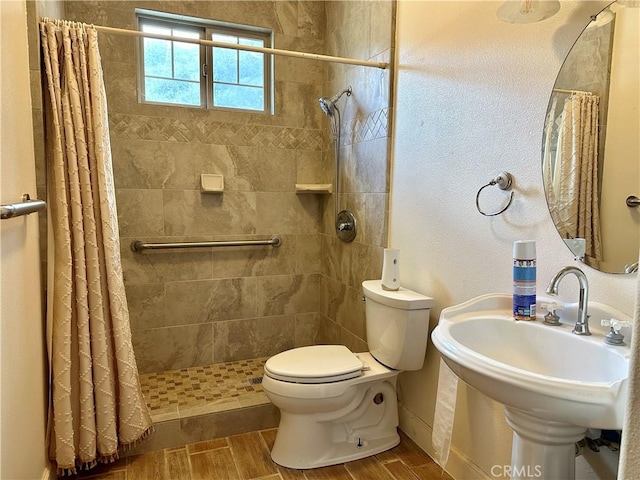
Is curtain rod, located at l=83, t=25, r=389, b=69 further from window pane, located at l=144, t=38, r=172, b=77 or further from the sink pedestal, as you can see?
the sink pedestal

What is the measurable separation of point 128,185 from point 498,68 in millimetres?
2087

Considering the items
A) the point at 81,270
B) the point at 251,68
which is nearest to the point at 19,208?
the point at 81,270

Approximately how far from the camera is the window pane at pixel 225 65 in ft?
9.23

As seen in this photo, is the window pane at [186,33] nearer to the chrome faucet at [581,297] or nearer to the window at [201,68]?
the window at [201,68]

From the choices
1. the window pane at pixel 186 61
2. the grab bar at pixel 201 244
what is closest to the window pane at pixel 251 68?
the window pane at pixel 186 61

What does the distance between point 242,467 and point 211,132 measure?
1913 millimetres

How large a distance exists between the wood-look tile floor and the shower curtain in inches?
Result: 48.1

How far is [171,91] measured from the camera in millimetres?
2707

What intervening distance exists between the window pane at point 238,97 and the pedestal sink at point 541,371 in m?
2.02

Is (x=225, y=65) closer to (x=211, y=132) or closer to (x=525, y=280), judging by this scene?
(x=211, y=132)

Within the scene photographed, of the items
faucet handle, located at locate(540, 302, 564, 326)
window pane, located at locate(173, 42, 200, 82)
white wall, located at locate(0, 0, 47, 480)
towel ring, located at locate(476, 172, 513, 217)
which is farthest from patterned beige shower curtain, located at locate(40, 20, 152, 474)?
faucet handle, located at locate(540, 302, 564, 326)

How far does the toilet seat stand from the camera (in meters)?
1.87

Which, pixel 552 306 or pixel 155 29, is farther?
pixel 155 29

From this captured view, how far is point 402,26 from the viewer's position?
7.12 feet
